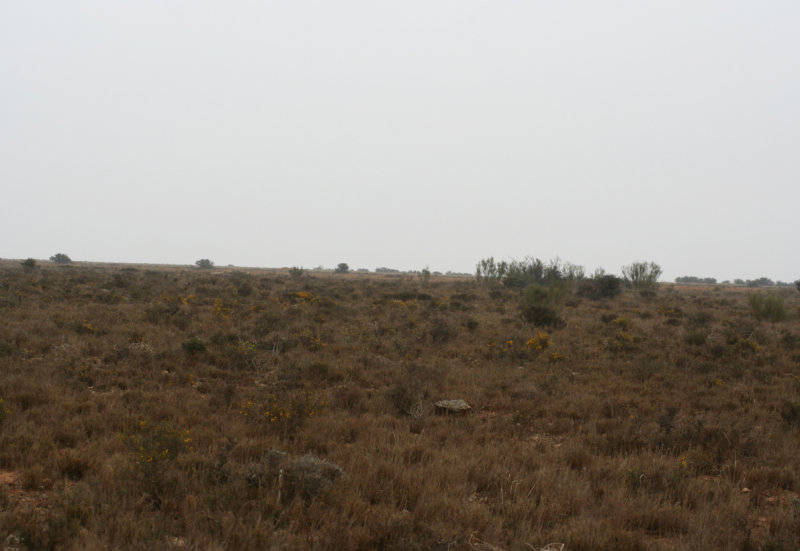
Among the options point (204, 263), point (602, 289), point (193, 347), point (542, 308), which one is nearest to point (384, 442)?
point (193, 347)

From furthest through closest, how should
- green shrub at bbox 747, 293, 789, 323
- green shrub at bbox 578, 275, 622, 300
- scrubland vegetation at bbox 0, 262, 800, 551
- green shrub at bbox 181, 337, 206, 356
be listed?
1. green shrub at bbox 578, 275, 622, 300
2. green shrub at bbox 747, 293, 789, 323
3. green shrub at bbox 181, 337, 206, 356
4. scrubland vegetation at bbox 0, 262, 800, 551

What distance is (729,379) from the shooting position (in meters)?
9.70

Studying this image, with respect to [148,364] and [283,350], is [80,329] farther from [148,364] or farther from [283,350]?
[283,350]

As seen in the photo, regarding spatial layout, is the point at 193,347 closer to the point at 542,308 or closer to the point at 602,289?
the point at 542,308

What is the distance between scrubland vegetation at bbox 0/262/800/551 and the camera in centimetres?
378

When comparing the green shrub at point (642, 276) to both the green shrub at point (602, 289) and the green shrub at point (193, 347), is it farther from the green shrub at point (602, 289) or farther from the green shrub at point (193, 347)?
the green shrub at point (193, 347)

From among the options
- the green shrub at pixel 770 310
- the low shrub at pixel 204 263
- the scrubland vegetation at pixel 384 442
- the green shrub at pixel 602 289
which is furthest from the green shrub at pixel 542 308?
the low shrub at pixel 204 263

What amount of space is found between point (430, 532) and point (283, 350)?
834cm

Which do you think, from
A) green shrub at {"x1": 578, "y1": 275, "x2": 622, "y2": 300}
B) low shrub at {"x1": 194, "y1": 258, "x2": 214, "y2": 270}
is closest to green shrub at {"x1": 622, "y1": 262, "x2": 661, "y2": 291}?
green shrub at {"x1": 578, "y1": 275, "x2": 622, "y2": 300}

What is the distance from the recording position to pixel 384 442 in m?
5.75

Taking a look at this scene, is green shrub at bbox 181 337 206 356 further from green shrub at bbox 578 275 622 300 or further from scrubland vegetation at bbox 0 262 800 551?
green shrub at bbox 578 275 622 300

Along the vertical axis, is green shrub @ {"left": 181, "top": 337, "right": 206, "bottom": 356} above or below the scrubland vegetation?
above

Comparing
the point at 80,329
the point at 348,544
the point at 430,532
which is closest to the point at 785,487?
the point at 430,532

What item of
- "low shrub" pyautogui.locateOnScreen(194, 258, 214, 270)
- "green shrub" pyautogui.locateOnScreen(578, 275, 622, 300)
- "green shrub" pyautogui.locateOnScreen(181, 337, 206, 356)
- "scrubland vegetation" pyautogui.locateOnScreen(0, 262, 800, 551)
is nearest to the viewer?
"scrubland vegetation" pyautogui.locateOnScreen(0, 262, 800, 551)
